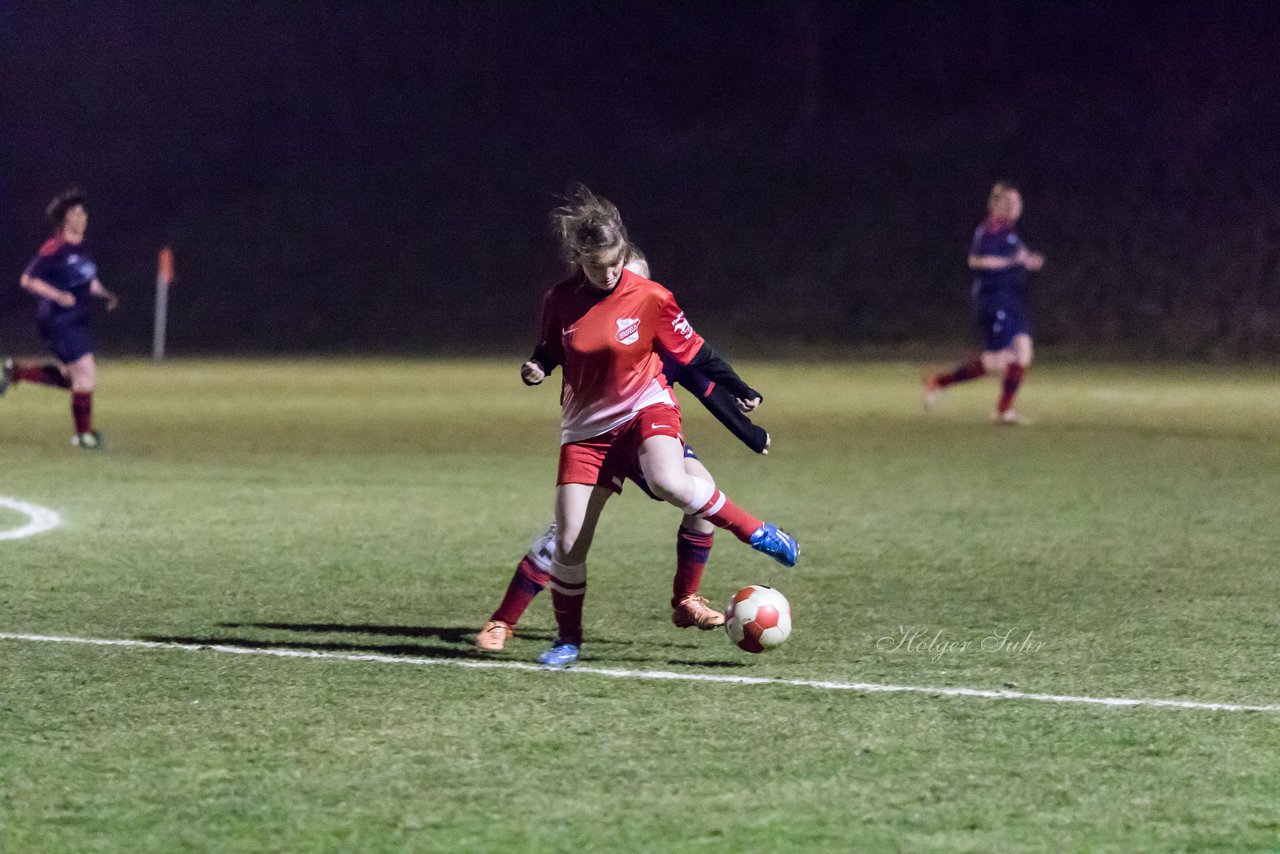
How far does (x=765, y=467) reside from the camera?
13117 millimetres

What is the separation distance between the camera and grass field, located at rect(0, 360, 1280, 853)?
14.3 feet

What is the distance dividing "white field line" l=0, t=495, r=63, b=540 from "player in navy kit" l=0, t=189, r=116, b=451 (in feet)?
10.1

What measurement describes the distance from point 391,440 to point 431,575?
6894 mm

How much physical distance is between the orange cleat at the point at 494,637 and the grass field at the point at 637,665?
120mm

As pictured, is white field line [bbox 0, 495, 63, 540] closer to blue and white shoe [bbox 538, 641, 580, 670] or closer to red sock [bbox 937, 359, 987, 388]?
blue and white shoe [bbox 538, 641, 580, 670]

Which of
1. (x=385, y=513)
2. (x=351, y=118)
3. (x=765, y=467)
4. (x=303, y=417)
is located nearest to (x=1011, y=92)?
(x=351, y=118)

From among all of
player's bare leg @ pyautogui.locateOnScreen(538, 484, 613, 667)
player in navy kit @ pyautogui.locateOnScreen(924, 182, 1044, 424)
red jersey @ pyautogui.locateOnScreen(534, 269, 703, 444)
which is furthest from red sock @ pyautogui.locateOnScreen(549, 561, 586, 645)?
player in navy kit @ pyautogui.locateOnScreen(924, 182, 1044, 424)

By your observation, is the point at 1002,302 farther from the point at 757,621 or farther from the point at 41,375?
the point at 757,621

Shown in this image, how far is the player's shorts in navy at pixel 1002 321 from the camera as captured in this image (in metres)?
16.2

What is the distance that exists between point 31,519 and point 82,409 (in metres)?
4.28

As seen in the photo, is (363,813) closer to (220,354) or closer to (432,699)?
(432,699)

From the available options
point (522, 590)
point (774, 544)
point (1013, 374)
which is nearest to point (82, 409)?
point (1013, 374)

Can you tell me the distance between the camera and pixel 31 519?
396 inches

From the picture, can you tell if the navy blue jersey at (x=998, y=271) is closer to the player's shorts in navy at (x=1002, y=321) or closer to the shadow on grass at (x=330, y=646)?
the player's shorts in navy at (x=1002, y=321)
